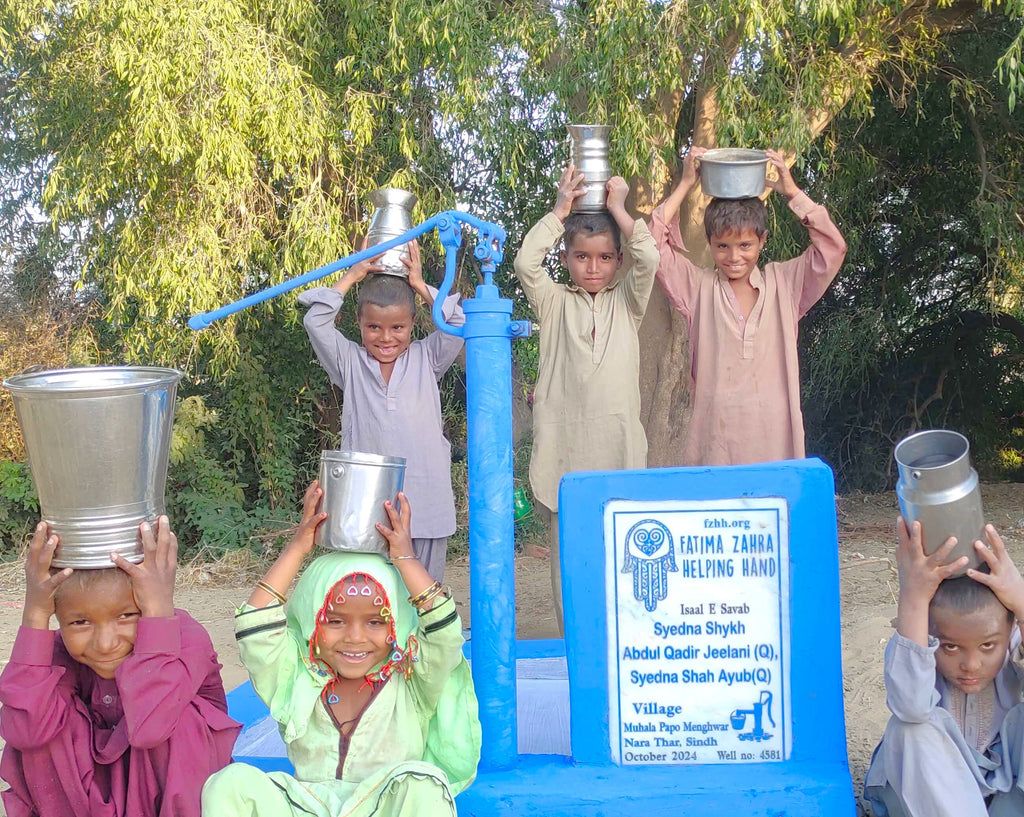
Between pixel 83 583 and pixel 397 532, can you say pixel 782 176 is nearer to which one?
pixel 397 532

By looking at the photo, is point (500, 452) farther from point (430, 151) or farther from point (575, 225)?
point (430, 151)

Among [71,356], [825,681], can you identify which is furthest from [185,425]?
[825,681]

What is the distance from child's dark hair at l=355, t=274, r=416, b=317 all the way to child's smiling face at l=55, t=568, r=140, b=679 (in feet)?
5.19

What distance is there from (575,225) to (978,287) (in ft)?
20.9

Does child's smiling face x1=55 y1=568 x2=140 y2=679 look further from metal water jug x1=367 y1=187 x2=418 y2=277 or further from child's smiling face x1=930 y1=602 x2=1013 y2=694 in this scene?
child's smiling face x1=930 y1=602 x2=1013 y2=694

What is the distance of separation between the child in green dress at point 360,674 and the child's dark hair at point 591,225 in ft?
4.99

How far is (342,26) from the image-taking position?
20.0 feet

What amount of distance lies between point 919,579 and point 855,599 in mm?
3728

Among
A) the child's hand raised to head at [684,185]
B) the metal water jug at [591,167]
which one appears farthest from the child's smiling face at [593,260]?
the child's hand raised to head at [684,185]

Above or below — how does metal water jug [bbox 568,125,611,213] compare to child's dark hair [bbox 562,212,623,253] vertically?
above

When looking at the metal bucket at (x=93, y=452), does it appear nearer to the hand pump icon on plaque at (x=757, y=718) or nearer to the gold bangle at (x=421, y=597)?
the gold bangle at (x=421, y=597)

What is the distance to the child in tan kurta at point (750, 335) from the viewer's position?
133 inches

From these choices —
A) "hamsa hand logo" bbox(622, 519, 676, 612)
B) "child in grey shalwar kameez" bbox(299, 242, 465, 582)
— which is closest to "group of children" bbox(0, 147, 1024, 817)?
"hamsa hand logo" bbox(622, 519, 676, 612)

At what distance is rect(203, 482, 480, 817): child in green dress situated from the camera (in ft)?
7.65
